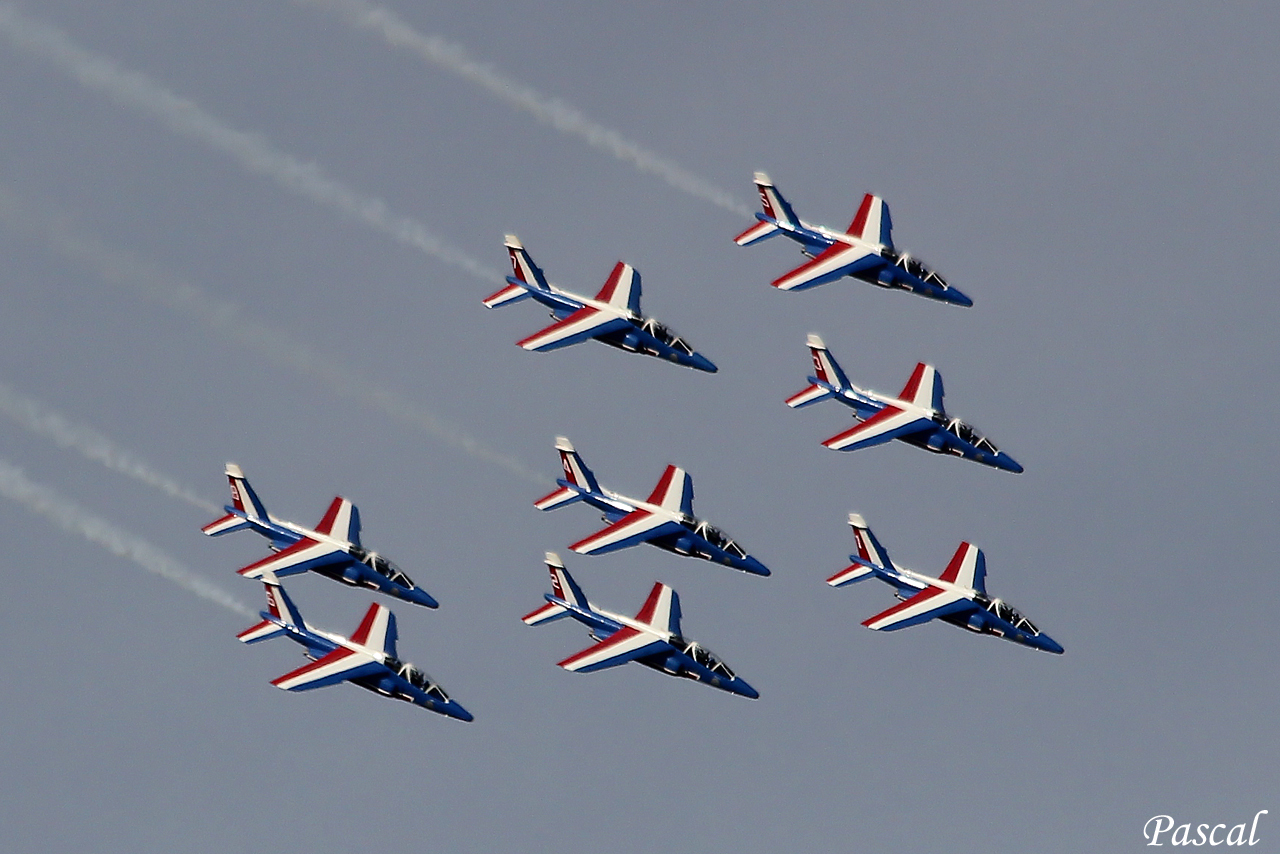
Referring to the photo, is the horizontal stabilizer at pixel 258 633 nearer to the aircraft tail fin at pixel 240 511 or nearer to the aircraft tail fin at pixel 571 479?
the aircraft tail fin at pixel 240 511

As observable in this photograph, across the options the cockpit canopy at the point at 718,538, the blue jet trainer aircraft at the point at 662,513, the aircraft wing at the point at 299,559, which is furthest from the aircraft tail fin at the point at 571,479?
the aircraft wing at the point at 299,559

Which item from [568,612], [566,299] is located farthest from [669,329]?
[568,612]

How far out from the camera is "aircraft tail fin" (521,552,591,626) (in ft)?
627

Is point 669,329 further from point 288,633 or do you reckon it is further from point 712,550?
point 288,633

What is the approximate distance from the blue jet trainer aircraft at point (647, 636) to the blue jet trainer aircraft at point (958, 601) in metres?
9.66

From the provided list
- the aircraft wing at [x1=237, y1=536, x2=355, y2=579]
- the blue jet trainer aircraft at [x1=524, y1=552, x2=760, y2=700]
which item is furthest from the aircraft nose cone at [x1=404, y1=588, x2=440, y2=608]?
the blue jet trainer aircraft at [x1=524, y1=552, x2=760, y2=700]

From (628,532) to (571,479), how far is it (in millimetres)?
4928

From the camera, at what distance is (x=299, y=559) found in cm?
19288

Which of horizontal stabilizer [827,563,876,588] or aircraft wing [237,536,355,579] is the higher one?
horizontal stabilizer [827,563,876,588]

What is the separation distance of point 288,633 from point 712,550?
25940 mm

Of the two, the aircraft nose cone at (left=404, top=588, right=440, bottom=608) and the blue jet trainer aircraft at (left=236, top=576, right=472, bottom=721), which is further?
the aircraft nose cone at (left=404, top=588, right=440, bottom=608)

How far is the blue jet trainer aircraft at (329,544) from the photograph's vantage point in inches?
7623

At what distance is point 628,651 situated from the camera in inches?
7411

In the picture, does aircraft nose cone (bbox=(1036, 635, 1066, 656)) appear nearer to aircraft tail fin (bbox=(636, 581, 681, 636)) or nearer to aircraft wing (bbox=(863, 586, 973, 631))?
aircraft wing (bbox=(863, 586, 973, 631))
